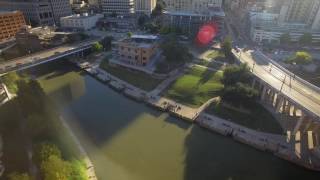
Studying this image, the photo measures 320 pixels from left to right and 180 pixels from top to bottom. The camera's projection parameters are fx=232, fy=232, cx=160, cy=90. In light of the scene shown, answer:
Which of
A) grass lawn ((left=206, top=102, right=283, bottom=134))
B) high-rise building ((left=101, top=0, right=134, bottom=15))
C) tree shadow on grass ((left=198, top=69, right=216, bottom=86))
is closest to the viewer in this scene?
grass lawn ((left=206, top=102, right=283, bottom=134))

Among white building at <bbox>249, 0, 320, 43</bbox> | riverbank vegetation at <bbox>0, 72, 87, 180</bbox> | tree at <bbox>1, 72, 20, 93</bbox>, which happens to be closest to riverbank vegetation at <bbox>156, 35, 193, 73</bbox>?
riverbank vegetation at <bbox>0, 72, 87, 180</bbox>

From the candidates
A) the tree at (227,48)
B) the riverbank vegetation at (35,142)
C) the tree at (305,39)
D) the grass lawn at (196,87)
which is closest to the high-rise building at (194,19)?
the tree at (227,48)

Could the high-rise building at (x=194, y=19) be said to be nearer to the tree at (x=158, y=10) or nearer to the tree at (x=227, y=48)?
the tree at (x=158, y=10)

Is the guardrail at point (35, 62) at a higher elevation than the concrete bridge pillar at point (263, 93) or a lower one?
higher

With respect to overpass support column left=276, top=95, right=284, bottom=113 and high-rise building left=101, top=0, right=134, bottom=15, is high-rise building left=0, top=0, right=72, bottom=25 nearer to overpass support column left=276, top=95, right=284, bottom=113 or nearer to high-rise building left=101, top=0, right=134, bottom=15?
high-rise building left=101, top=0, right=134, bottom=15

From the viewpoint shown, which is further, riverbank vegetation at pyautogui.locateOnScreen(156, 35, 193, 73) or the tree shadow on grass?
riverbank vegetation at pyautogui.locateOnScreen(156, 35, 193, 73)

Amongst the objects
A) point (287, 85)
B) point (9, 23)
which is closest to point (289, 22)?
point (287, 85)

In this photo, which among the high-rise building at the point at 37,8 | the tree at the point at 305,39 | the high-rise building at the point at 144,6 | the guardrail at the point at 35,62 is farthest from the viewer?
the high-rise building at the point at 144,6
